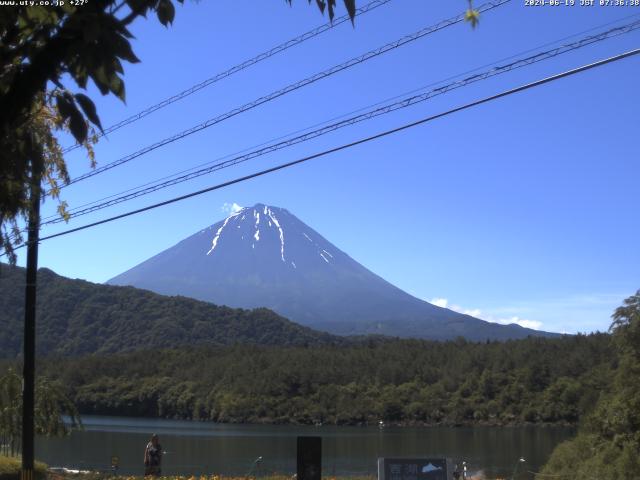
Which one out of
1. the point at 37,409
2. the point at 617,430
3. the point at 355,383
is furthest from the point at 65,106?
the point at 355,383

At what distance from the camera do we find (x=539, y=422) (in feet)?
219

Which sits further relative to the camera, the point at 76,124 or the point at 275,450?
the point at 275,450

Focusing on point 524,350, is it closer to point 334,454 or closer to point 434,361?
point 434,361

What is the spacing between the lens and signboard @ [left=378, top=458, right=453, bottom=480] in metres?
10.3

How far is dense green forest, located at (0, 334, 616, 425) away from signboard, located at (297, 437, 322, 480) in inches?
2303

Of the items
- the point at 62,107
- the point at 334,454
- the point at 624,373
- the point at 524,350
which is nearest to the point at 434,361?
the point at 524,350

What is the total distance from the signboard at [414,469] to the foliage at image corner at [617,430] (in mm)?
7563

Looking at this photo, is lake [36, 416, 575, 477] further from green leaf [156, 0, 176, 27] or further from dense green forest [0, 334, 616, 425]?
green leaf [156, 0, 176, 27]

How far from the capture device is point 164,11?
3.14 metres

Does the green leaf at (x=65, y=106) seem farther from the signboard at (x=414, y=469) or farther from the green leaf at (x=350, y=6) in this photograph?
the signboard at (x=414, y=469)

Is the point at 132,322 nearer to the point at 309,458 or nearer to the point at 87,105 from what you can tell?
the point at 309,458

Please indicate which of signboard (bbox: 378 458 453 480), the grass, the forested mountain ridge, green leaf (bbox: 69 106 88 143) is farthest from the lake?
the forested mountain ridge

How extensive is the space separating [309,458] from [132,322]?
4807 inches

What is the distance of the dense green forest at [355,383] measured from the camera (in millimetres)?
72062
